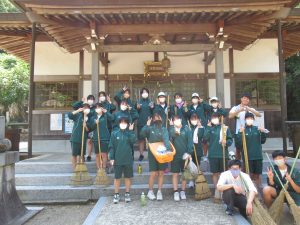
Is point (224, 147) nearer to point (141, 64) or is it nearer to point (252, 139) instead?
point (252, 139)

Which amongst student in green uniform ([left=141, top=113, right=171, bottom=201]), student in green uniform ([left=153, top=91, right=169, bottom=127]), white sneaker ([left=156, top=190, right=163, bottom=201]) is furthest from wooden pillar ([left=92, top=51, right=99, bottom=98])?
white sneaker ([left=156, top=190, right=163, bottom=201])

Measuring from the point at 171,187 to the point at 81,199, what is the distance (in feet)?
6.43

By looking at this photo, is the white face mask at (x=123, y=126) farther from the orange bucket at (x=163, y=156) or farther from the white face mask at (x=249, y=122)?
the white face mask at (x=249, y=122)

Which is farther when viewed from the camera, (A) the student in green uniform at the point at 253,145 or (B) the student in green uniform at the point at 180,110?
(B) the student in green uniform at the point at 180,110

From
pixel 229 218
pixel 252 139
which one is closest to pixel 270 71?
pixel 252 139

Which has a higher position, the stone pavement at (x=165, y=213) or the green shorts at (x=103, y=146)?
the green shorts at (x=103, y=146)

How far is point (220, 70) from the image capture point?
8.85 meters

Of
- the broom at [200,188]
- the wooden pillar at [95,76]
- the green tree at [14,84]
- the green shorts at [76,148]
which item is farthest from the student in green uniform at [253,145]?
the green tree at [14,84]

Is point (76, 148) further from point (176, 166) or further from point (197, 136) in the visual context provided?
point (197, 136)

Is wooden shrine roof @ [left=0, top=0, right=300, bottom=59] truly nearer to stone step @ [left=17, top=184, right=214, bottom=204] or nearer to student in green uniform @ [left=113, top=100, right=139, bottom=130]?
student in green uniform @ [left=113, top=100, right=139, bottom=130]

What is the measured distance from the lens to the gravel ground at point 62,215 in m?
5.45

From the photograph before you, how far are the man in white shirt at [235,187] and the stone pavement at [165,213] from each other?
0.84ft

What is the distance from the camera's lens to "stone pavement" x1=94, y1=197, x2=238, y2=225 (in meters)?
4.92

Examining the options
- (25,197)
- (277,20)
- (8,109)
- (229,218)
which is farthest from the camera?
(8,109)
